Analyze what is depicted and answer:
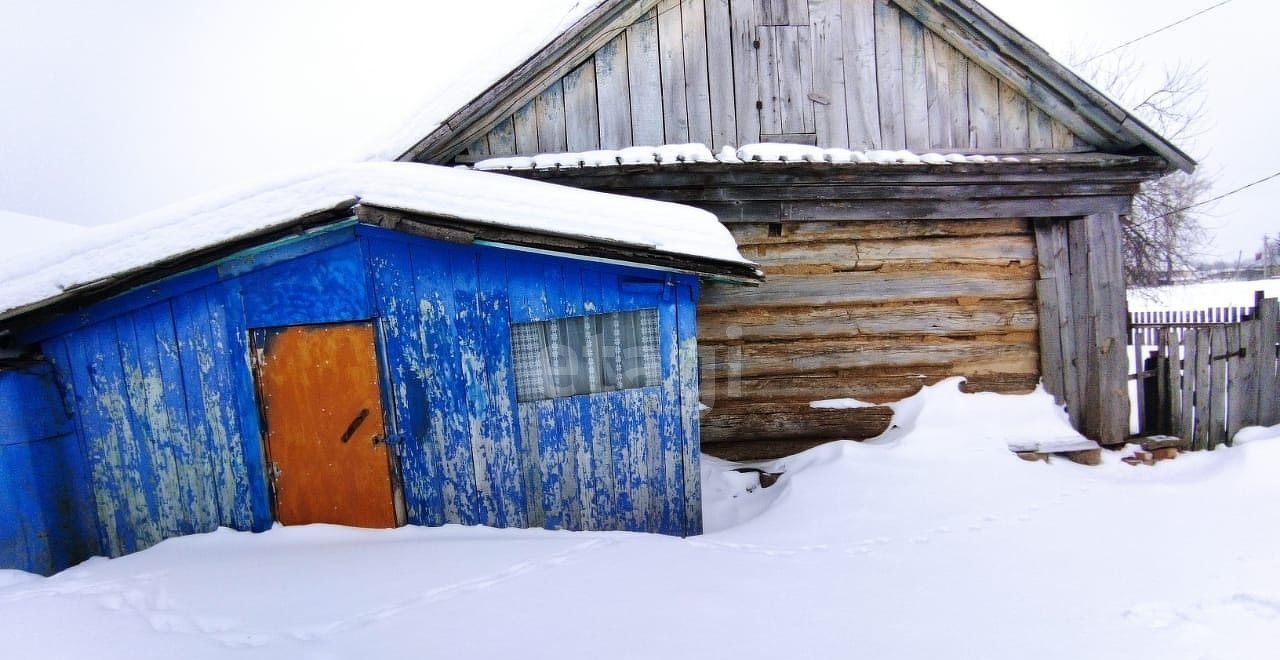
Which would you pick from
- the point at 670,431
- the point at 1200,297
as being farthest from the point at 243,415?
the point at 1200,297

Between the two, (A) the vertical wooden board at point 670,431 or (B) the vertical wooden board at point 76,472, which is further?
(A) the vertical wooden board at point 670,431

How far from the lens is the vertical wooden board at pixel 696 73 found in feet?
17.6

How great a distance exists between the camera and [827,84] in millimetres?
5504

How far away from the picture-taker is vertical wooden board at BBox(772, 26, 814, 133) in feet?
17.9

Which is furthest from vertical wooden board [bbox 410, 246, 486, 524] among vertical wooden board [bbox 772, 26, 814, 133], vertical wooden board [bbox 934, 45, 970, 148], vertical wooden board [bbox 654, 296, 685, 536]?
vertical wooden board [bbox 934, 45, 970, 148]

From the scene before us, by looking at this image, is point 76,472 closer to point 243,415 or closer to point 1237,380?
point 243,415

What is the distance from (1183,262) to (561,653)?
18.9 meters

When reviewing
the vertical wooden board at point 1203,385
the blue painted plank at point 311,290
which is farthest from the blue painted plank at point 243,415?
the vertical wooden board at point 1203,385

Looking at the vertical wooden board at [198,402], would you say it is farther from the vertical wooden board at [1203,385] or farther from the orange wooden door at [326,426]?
the vertical wooden board at [1203,385]

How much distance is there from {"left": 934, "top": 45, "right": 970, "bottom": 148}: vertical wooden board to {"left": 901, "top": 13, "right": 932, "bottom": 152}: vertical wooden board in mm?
224

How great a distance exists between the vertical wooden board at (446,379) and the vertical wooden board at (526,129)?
6.39 feet

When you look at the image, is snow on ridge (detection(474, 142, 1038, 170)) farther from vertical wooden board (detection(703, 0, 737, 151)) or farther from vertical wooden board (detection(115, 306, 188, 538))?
vertical wooden board (detection(115, 306, 188, 538))

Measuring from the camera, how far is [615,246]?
354 cm

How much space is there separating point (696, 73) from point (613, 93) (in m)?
0.86
